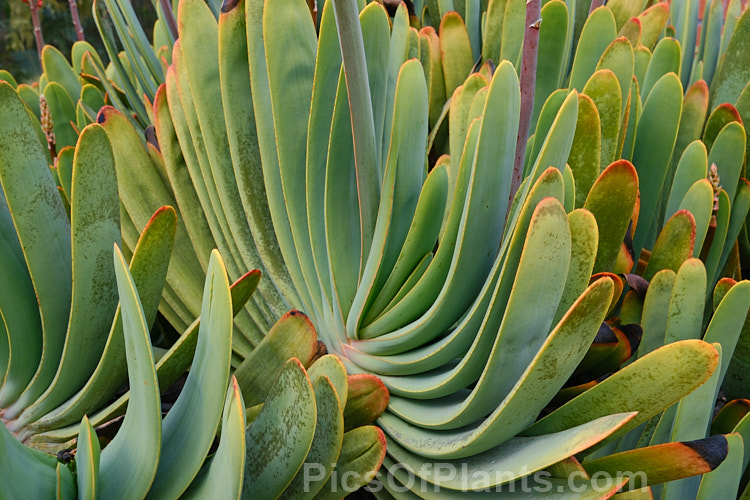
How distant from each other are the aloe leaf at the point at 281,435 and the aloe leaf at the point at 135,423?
3.4 inches

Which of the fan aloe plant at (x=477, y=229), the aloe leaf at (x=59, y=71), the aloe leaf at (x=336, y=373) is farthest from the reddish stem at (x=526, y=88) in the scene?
the aloe leaf at (x=59, y=71)

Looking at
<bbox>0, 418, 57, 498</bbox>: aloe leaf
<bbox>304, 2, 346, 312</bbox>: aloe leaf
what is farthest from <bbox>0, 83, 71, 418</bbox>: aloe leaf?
<bbox>304, 2, 346, 312</bbox>: aloe leaf

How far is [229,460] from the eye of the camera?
436mm

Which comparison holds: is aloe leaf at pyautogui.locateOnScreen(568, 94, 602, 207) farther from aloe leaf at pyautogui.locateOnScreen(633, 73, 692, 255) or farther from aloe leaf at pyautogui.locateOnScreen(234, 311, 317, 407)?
aloe leaf at pyautogui.locateOnScreen(234, 311, 317, 407)

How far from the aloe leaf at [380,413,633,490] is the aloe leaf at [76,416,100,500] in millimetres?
252

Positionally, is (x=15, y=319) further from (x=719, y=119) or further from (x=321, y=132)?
(x=719, y=119)

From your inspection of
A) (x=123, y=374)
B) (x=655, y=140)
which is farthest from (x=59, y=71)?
(x=655, y=140)

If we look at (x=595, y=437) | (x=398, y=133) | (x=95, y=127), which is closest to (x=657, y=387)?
(x=595, y=437)

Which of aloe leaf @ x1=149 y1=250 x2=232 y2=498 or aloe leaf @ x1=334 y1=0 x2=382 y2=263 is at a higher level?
aloe leaf @ x1=334 y1=0 x2=382 y2=263

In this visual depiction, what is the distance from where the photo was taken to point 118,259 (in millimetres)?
459

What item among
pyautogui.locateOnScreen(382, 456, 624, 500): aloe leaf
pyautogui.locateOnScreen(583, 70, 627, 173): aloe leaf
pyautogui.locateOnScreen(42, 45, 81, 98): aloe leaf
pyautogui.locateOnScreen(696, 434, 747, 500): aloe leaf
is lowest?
pyautogui.locateOnScreen(696, 434, 747, 500): aloe leaf

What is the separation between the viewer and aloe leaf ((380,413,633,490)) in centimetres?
43

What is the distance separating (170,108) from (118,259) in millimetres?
345

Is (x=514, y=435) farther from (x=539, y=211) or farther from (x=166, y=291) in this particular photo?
(x=166, y=291)
